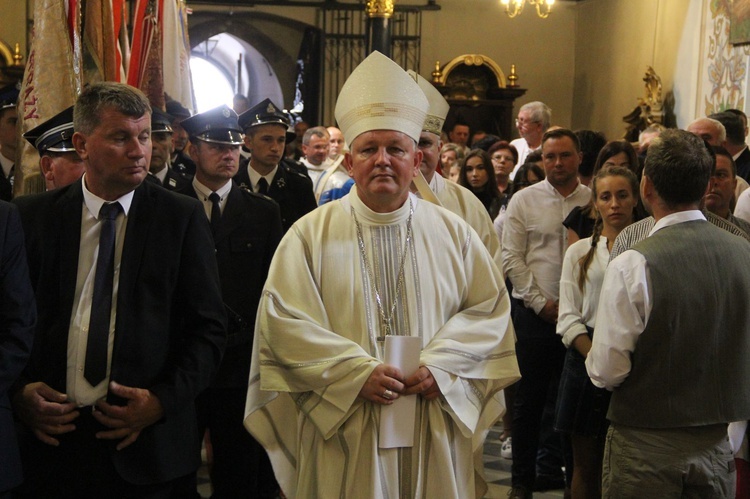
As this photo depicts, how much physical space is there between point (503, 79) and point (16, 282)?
12966mm

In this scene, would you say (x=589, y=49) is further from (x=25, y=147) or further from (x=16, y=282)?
(x=16, y=282)

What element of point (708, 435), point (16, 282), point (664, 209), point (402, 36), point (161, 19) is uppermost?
point (402, 36)

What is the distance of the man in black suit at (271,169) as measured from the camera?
526 cm

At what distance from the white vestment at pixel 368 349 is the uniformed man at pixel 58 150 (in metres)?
0.95

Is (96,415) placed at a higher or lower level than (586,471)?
higher

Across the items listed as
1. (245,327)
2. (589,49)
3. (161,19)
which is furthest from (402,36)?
(245,327)

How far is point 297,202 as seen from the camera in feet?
17.4

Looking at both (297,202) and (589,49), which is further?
(589,49)

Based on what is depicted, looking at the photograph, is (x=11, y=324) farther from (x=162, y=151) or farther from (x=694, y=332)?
(x=162, y=151)

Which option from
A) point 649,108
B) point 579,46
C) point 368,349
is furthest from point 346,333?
point 579,46

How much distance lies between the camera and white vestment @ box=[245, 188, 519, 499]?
2.76 meters

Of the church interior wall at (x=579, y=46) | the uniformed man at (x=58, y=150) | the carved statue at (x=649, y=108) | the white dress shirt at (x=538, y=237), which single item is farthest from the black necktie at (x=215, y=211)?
the carved statue at (x=649, y=108)

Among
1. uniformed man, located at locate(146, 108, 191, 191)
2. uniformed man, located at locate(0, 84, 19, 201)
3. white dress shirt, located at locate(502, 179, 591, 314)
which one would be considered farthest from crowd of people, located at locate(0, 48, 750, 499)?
uniformed man, located at locate(0, 84, 19, 201)

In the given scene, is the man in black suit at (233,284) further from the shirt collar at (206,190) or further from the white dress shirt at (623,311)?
the white dress shirt at (623,311)
